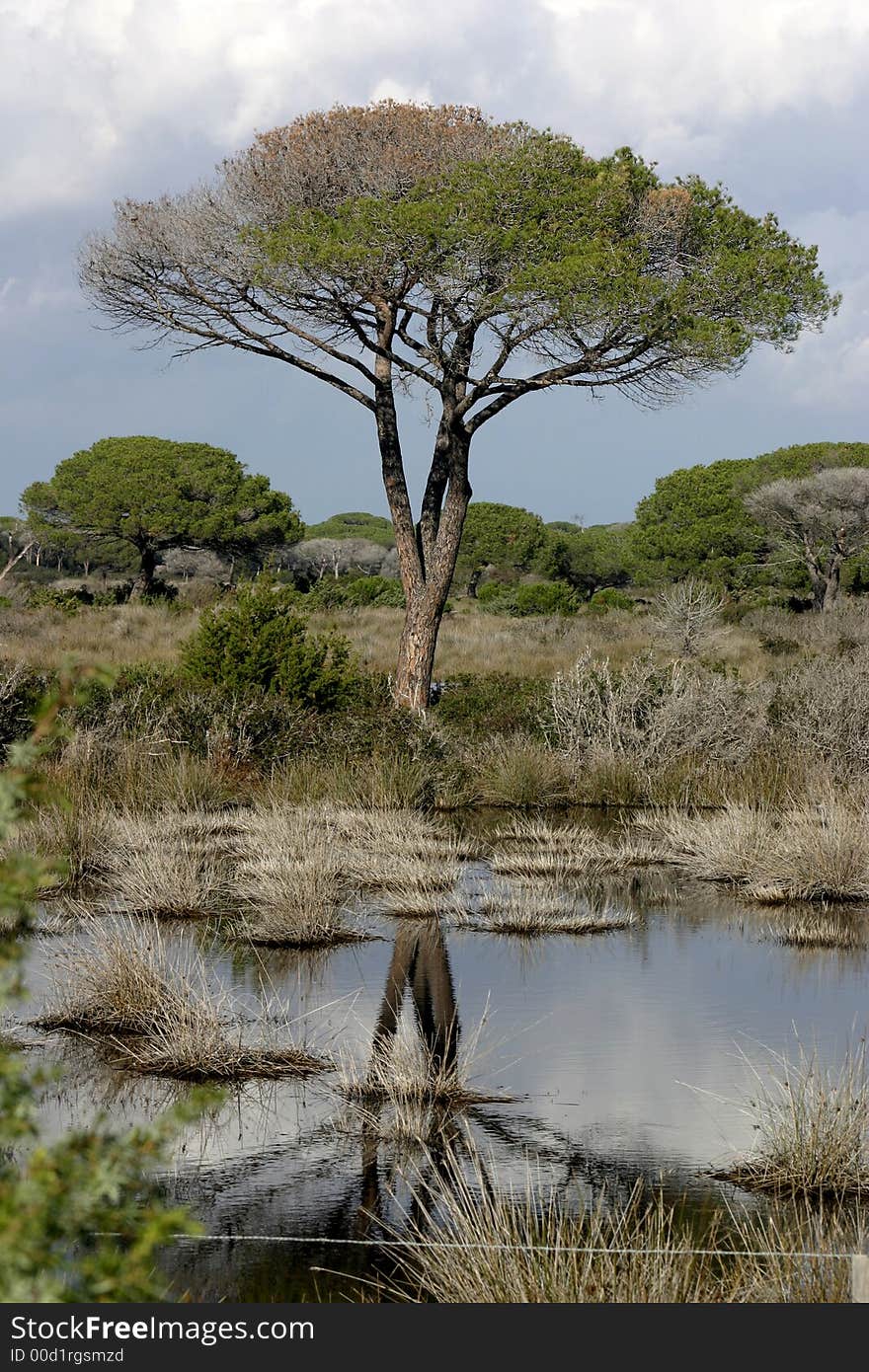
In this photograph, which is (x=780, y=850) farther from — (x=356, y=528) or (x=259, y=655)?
(x=356, y=528)

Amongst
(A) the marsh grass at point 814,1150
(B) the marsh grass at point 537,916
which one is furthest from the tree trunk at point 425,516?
(A) the marsh grass at point 814,1150

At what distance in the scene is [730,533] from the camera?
5734cm

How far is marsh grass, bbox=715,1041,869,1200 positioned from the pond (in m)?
0.16

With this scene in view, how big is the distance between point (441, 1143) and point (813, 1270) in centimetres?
185

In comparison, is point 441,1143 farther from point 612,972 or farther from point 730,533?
point 730,533

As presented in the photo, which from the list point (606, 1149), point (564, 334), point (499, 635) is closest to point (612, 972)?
point (606, 1149)

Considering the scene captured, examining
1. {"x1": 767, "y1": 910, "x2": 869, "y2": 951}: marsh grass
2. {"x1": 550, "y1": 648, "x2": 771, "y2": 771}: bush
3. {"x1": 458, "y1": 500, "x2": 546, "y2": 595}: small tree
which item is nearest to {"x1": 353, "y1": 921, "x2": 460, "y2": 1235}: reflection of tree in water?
{"x1": 767, "y1": 910, "x2": 869, "y2": 951}: marsh grass

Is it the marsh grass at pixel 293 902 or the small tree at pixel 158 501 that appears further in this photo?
the small tree at pixel 158 501

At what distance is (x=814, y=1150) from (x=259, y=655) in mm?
12883

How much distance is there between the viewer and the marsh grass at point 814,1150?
5.40 m

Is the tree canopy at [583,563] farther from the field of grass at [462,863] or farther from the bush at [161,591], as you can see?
the field of grass at [462,863]

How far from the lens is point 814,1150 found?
5.43 metres

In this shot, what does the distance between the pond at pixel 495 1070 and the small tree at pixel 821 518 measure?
39.9 meters

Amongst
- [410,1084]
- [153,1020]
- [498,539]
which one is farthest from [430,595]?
[498,539]
